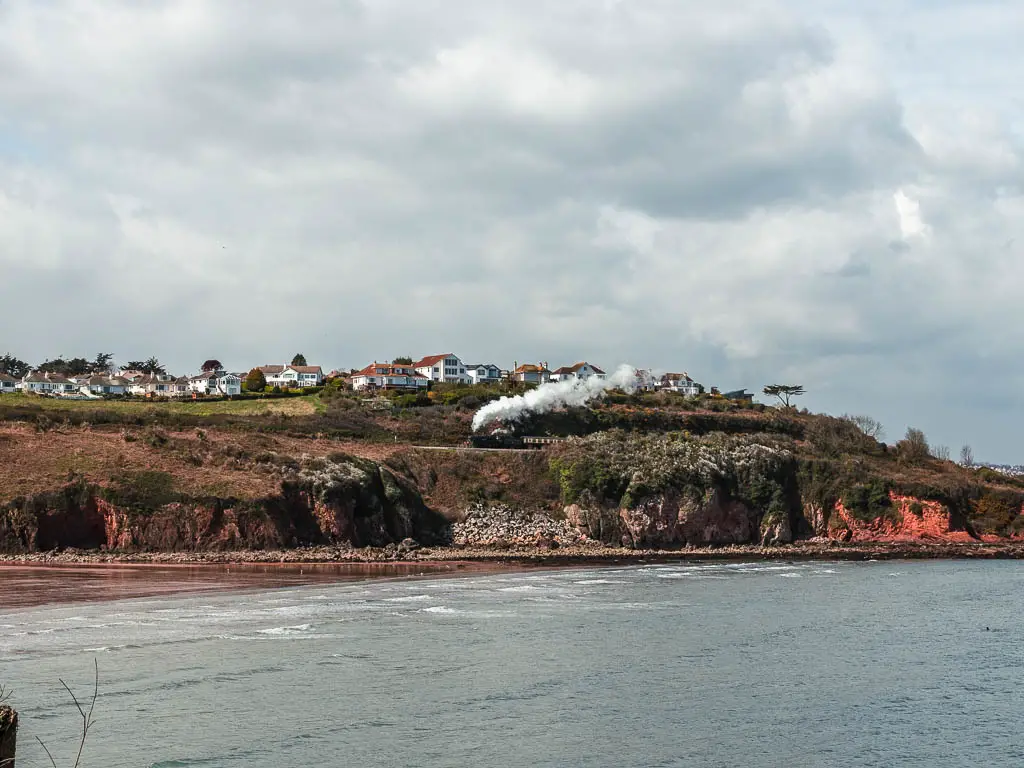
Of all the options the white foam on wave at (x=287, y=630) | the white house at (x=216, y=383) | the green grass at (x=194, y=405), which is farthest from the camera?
the white house at (x=216, y=383)

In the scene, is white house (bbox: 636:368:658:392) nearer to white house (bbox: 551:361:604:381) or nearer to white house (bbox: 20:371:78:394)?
white house (bbox: 551:361:604:381)

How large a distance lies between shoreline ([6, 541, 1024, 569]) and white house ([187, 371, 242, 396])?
85605mm

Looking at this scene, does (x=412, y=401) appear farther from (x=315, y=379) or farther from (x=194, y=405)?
(x=315, y=379)

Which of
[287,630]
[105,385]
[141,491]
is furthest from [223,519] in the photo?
[105,385]

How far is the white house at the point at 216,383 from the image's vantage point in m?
153

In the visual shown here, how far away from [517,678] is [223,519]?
129 feet

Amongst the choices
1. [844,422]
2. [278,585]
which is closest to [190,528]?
[278,585]

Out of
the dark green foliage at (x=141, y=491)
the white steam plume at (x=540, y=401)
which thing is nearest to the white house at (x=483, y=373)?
the white steam plume at (x=540, y=401)

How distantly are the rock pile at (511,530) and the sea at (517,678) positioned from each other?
24.4 metres

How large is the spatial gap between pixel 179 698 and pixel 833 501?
2632 inches

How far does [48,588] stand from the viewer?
49.1 metres

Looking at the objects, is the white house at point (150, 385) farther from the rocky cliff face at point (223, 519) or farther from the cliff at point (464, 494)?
the rocky cliff face at point (223, 519)

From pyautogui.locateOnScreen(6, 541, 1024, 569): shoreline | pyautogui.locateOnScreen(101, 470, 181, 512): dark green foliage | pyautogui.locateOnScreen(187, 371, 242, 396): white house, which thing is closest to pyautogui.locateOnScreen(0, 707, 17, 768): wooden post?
pyautogui.locateOnScreen(6, 541, 1024, 569): shoreline

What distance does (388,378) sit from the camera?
14325 cm
